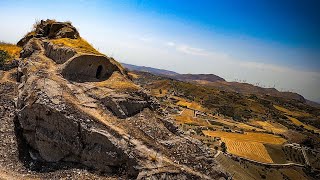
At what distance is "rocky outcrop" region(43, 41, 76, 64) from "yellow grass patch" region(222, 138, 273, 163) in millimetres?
65738

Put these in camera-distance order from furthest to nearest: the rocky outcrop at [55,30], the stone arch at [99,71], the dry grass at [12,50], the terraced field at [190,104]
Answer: the terraced field at [190,104] → the dry grass at [12,50] → the rocky outcrop at [55,30] → the stone arch at [99,71]

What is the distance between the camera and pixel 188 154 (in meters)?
31.1

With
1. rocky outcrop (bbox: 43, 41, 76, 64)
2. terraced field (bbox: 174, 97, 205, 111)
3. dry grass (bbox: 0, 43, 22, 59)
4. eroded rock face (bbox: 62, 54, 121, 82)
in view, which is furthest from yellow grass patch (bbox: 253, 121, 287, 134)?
rocky outcrop (bbox: 43, 41, 76, 64)

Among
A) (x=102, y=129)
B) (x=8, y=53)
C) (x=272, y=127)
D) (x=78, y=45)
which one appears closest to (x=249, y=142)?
(x=272, y=127)

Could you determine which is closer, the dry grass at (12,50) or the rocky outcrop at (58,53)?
the rocky outcrop at (58,53)

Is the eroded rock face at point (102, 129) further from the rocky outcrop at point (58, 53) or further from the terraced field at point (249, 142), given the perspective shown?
the terraced field at point (249, 142)

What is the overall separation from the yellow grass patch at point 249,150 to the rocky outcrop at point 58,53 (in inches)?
2588

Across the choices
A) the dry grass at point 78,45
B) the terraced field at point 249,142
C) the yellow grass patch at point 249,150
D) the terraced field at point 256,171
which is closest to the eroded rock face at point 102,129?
the dry grass at point 78,45

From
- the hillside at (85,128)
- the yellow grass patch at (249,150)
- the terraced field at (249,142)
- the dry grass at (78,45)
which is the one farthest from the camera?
the terraced field at (249,142)

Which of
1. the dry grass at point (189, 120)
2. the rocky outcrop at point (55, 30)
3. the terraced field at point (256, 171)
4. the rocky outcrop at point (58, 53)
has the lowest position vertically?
the terraced field at point (256, 171)

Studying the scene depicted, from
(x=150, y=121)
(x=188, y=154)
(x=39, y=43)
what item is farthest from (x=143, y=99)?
(x=39, y=43)

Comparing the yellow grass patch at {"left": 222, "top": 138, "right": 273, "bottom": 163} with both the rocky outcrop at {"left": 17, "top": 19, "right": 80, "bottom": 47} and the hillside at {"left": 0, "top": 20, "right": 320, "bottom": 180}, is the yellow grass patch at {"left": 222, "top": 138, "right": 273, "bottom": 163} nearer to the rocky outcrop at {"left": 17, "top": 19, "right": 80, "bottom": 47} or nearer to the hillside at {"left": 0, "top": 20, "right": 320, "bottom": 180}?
the rocky outcrop at {"left": 17, "top": 19, "right": 80, "bottom": 47}

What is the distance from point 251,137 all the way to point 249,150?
22.3 metres

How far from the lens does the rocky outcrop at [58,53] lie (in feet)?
136
